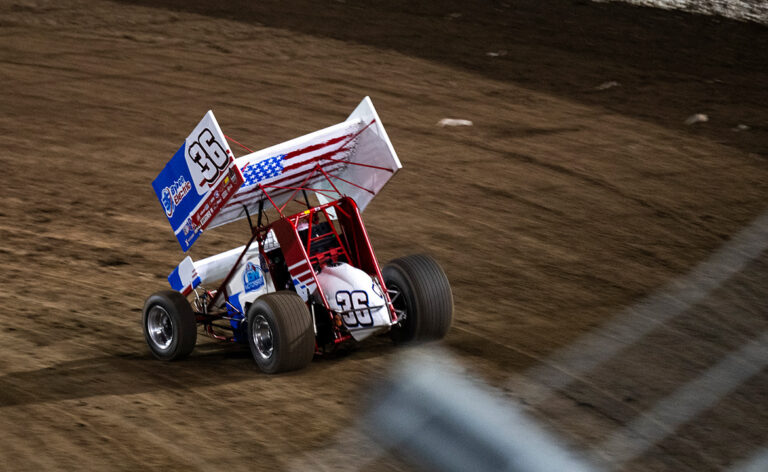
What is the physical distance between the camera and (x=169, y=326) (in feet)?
27.6

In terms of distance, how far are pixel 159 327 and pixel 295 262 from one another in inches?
53.8

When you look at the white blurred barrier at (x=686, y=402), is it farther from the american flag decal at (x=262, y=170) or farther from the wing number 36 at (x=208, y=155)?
the wing number 36 at (x=208, y=155)

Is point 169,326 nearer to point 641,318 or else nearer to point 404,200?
point 641,318

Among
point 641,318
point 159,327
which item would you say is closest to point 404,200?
point 641,318

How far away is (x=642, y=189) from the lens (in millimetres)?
13805

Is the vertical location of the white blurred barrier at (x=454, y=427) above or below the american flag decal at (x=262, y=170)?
below

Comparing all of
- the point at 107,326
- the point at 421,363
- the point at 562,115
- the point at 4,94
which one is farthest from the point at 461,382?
the point at 4,94

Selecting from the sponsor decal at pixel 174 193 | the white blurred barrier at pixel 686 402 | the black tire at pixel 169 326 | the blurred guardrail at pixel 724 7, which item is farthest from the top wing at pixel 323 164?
the blurred guardrail at pixel 724 7

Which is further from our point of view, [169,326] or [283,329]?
[169,326]

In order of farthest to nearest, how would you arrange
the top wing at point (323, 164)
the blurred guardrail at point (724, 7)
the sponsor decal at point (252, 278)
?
1. the blurred guardrail at point (724, 7)
2. the sponsor decal at point (252, 278)
3. the top wing at point (323, 164)

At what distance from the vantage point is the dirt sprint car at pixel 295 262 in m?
7.72

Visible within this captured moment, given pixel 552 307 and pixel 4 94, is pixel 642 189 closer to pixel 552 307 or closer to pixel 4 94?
pixel 552 307

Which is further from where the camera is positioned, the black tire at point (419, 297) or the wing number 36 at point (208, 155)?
the black tire at point (419, 297)

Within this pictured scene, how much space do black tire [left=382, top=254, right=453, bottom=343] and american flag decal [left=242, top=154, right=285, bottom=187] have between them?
1.25 meters
